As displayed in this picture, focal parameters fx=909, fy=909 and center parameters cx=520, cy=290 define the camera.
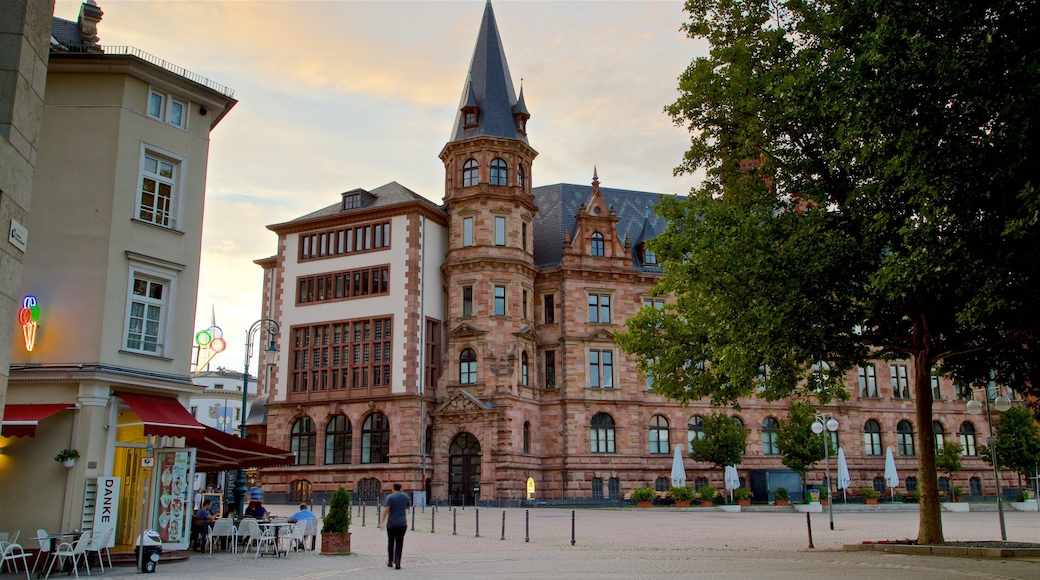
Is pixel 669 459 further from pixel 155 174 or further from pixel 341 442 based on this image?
pixel 155 174

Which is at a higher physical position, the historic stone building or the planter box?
the historic stone building

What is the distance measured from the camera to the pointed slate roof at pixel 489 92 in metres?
56.9

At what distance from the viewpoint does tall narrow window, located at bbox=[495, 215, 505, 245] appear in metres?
55.3

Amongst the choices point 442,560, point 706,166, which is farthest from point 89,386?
point 706,166

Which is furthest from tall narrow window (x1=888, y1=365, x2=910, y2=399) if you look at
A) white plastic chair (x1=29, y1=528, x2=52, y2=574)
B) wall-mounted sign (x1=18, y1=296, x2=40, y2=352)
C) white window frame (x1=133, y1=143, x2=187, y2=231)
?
white plastic chair (x1=29, y1=528, x2=52, y2=574)

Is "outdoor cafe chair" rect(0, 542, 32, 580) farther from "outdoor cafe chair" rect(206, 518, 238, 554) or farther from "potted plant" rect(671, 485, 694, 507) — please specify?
"potted plant" rect(671, 485, 694, 507)

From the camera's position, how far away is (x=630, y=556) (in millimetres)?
21797

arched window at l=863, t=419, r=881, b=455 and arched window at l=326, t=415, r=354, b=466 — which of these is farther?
arched window at l=863, t=419, r=881, b=455

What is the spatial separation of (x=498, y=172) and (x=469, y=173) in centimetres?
182

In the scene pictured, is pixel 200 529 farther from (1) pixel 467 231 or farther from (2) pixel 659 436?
(2) pixel 659 436

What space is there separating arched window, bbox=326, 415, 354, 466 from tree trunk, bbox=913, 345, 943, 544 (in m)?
37.8

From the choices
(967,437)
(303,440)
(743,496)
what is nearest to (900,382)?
(967,437)

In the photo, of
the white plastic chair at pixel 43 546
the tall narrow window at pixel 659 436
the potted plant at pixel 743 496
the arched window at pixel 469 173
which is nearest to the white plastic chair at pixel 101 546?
the white plastic chair at pixel 43 546

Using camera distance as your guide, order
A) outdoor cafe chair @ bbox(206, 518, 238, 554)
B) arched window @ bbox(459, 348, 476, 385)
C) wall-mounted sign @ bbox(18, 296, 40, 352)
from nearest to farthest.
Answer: wall-mounted sign @ bbox(18, 296, 40, 352) < outdoor cafe chair @ bbox(206, 518, 238, 554) < arched window @ bbox(459, 348, 476, 385)
